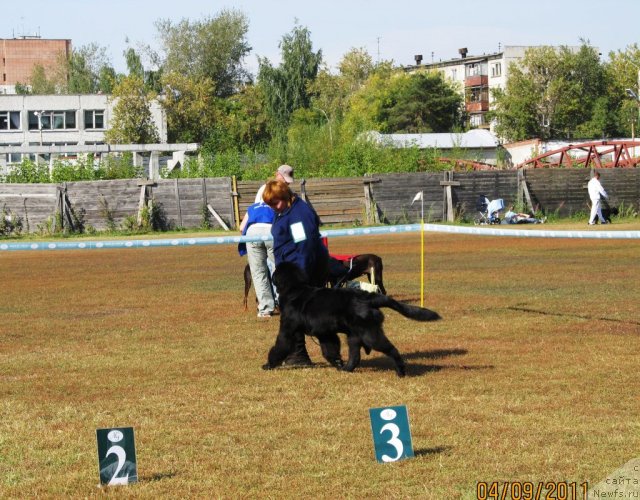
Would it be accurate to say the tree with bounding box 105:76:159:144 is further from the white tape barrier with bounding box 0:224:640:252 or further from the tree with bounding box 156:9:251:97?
the white tape barrier with bounding box 0:224:640:252

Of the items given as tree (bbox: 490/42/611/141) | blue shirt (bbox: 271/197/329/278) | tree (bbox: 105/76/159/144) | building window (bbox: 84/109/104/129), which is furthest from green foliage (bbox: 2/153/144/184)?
tree (bbox: 490/42/611/141)

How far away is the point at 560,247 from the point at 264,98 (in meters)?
78.8

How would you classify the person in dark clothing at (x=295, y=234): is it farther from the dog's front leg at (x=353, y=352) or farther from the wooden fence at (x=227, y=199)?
the wooden fence at (x=227, y=199)

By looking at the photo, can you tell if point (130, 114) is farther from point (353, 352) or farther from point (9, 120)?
point (353, 352)

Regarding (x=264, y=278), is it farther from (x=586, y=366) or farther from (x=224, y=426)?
(x=224, y=426)

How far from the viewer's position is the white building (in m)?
99.7

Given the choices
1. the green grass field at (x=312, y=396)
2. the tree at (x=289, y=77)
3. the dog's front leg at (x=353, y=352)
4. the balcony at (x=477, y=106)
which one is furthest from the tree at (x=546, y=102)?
the dog's front leg at (x=353, y=352)

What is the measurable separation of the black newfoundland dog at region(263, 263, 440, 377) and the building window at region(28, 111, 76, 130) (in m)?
93.9

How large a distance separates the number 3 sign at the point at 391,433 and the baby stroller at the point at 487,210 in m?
34.4

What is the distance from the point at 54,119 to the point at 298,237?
94.4m

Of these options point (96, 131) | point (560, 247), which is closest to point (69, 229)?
point (560, 247)

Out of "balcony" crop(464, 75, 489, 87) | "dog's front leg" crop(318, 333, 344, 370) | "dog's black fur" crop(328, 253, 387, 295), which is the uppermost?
"balcony" crop(464, 75, 489, 87)

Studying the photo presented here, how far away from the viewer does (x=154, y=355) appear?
1142cm

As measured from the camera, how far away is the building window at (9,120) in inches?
3969
